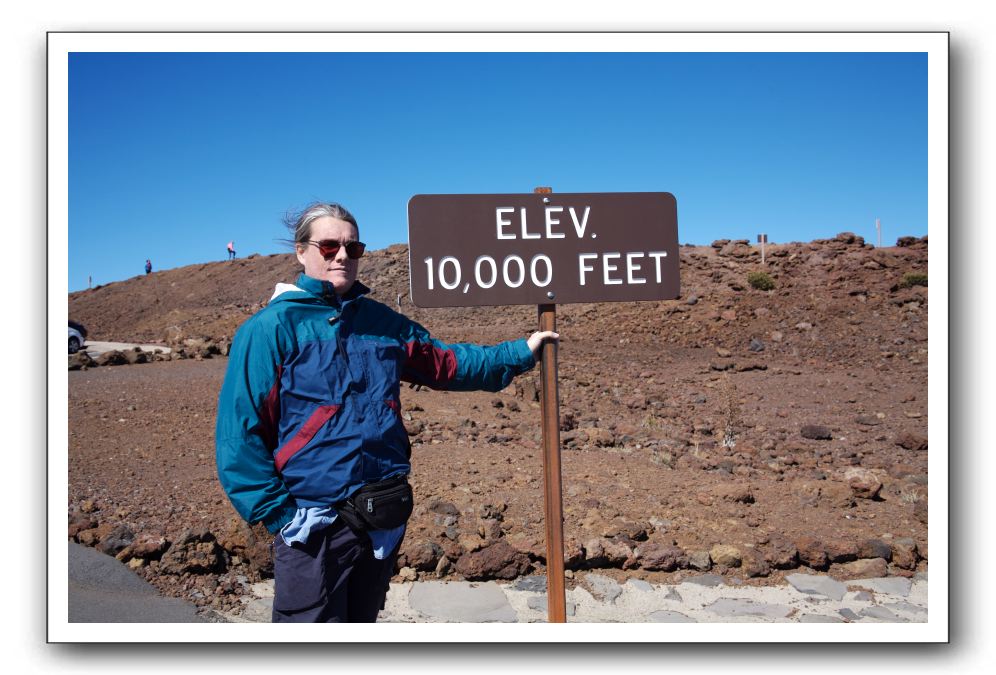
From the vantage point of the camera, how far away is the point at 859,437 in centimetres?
916

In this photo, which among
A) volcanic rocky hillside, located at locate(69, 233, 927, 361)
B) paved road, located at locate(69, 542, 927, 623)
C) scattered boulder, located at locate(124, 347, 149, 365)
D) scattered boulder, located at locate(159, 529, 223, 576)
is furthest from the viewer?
volcanic rocky hillside, located at locate(69, 233, 927, 361)

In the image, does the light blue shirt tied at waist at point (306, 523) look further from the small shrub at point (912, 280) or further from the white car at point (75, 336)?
the small shrub at point (912, 280)

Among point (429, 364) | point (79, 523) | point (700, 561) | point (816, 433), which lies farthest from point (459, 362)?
point (816, 433)

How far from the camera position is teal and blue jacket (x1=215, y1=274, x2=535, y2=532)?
7.52 ft

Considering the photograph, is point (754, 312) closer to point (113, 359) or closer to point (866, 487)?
point (113, 359)

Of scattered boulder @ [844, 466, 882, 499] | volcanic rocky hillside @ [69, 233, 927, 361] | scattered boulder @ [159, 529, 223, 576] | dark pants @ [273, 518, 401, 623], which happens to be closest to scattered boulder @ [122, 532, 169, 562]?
scattered boulder @ [159, 529, 223, 576]

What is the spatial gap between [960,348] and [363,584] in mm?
2656

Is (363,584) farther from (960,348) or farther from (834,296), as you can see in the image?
(834,296)

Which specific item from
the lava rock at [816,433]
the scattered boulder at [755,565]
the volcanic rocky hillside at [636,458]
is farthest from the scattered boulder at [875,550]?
the lava rock at [816,433]

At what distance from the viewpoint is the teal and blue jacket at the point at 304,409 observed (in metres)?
2.29

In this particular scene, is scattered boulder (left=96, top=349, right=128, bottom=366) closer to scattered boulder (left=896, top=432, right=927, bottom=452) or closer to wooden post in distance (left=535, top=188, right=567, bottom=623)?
scattered boulder (left=896, top=432, right=927, bottom=452)

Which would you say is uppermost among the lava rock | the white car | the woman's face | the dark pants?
the woman's face

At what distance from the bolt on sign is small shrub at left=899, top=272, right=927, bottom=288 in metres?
19.8

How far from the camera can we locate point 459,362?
2783mm
